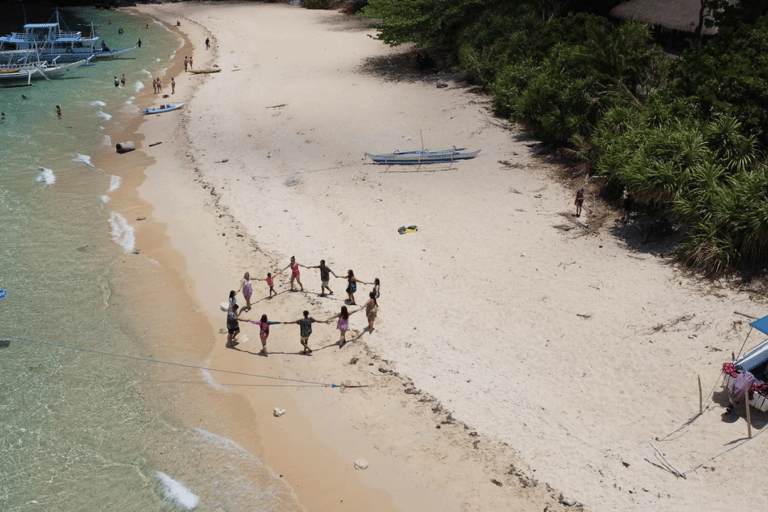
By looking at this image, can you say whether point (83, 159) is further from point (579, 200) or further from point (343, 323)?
point (579, 200)

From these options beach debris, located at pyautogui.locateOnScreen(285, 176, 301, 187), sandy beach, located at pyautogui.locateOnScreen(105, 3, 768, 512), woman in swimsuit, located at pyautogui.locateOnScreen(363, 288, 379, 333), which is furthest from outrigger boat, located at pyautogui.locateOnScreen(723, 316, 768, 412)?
beach debris, located at pyautogui.locateOnScreen(285, 176, 301, 187)

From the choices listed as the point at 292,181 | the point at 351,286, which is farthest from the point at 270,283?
the point at 292,181

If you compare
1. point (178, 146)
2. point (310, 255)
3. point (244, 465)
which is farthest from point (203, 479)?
point (178, 146)

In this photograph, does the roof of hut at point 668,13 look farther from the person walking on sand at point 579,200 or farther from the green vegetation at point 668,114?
the person walking on sand at point 579,200

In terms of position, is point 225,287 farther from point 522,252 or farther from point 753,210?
point 753,210

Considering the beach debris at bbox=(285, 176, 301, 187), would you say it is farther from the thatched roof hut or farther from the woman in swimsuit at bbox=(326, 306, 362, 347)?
the thatched roof hut
